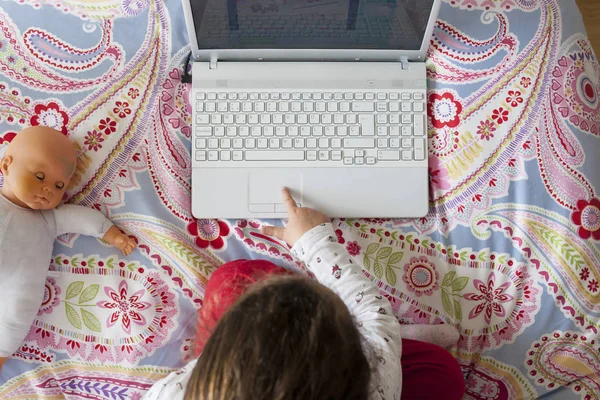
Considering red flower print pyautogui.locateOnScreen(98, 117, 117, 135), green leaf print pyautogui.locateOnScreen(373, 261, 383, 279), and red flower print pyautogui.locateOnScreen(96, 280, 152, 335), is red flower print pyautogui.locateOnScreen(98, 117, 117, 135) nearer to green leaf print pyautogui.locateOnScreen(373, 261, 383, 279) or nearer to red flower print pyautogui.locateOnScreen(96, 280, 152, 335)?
red flower print pyautogui.locateOnScreen(96, 280, 152, 335)

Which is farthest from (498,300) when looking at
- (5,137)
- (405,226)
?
(5,137)

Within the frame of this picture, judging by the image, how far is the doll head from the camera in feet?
2.39

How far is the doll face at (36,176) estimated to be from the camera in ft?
2.39

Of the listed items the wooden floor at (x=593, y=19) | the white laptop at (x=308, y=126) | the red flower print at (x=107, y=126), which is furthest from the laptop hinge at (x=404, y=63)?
the wooden floor at (x=593, y=19)

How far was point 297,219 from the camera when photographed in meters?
0.76

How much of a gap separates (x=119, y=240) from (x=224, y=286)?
0.57 ft

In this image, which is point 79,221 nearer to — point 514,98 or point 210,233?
point 210,233

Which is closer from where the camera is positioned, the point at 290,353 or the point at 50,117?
the point at 290,353

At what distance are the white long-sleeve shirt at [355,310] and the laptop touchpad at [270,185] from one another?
3.1 inches

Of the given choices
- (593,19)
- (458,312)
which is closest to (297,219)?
(458,312)

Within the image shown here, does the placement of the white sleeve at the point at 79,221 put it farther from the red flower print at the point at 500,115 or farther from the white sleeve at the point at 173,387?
the red flower print at the point at 500,115

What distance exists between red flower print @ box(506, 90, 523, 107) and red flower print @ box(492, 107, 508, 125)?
16 millimetres

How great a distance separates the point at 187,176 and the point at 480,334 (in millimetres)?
489

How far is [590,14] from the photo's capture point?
3.66 ft
